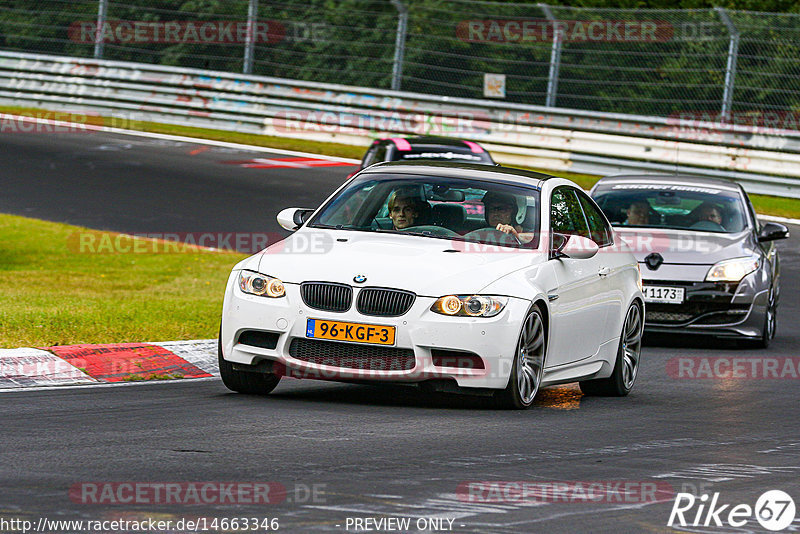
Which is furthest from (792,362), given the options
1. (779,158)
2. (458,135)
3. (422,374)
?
(458,135)

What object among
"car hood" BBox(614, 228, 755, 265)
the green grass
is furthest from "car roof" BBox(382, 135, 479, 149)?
"car hood" BBox(614, 228, 755, 265)

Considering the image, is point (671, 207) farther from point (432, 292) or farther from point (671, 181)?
point (432, 292)

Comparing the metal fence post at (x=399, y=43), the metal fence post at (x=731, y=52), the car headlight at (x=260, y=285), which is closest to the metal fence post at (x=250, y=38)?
the metal fence post at (x=399, y=43)

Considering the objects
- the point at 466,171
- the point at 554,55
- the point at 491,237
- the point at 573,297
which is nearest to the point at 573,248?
the point at 573,297

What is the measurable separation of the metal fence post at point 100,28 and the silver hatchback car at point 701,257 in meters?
18.3

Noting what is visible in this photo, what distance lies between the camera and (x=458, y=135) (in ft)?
92.2

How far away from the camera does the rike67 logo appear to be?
5.89 meters

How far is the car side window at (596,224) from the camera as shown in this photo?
34.6ft

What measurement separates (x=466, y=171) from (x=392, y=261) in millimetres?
1482

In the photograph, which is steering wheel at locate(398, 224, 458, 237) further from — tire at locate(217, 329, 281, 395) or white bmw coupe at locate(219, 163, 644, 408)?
tire at locate(217, 329, 281, 395)

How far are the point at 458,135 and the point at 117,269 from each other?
40.9 ft

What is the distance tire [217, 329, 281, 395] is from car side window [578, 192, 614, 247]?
105 inches

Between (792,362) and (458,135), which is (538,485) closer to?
(792,362)

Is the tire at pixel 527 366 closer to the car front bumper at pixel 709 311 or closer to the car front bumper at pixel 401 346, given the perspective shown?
the car front bumper at pixel 401 346
